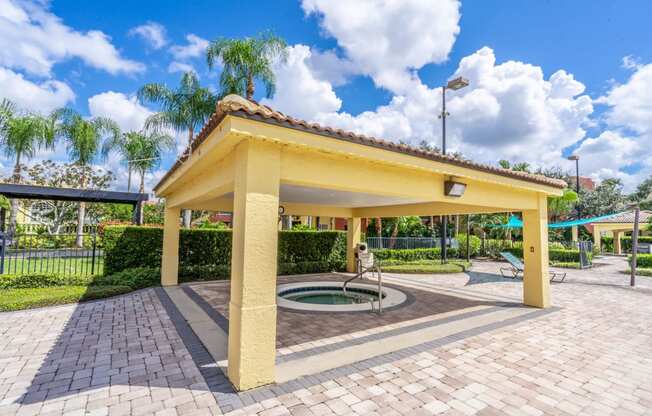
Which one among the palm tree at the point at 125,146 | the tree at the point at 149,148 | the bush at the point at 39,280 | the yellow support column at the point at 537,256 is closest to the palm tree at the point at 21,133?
the palm tree at the point at 125,146

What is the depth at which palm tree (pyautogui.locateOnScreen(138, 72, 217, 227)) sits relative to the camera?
797 inches

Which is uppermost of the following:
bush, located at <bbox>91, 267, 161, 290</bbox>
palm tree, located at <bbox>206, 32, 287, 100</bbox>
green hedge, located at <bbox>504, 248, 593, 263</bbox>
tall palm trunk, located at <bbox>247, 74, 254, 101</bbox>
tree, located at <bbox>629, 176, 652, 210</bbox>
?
palm tree, located at <bbox>206, 32, 287, 100</bbox>

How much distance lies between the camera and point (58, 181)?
32625 millimetres

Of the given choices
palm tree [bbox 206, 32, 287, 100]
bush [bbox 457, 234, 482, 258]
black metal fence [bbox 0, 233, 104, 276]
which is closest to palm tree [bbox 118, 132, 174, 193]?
black metal fence [bbox 0, 233, 104, 276]

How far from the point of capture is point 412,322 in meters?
7.85

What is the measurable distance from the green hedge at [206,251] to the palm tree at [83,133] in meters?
15.2

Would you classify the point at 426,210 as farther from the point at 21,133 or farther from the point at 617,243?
the point at 617,243

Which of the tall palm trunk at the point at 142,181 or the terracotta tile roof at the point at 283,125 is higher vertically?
the tall palm trunk at the point at 142,181

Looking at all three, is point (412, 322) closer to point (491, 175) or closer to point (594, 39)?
point (491, 175)

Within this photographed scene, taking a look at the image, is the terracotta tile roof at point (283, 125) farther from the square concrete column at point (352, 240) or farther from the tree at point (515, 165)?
the tree at point (515, 165)

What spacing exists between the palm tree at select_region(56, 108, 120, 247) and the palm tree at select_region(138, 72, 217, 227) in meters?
8.27

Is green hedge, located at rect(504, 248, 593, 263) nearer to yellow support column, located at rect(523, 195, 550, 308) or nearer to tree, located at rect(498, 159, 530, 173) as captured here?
tree, located at rect(498, 159, 530, 173)

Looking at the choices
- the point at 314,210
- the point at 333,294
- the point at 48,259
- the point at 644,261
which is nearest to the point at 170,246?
the point at 48,259

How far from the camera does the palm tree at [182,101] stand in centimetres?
2025
